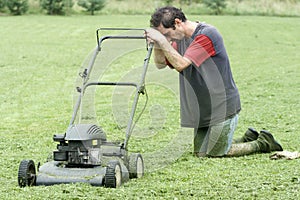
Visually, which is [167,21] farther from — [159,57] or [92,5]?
[92,5]

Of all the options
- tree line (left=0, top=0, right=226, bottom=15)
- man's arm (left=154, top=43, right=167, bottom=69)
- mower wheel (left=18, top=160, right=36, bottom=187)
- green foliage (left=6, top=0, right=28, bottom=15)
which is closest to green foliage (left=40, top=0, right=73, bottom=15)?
tree line (left=0, top=0, right=226, bottom=15)

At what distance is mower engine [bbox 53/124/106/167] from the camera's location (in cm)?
396

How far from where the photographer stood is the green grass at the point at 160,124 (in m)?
3.89

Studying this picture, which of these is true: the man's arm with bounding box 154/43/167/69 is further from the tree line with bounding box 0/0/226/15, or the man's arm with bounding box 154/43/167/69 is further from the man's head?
the tree line with bounding box 0/0/226/15

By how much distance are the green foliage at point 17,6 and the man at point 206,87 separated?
2439 centimetres

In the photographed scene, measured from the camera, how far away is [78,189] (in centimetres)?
378

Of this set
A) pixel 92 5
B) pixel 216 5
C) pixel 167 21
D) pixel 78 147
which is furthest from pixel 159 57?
pixel 216 5

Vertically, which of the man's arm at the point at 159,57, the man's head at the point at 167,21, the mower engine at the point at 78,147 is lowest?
the mower engine at the point at 78,147

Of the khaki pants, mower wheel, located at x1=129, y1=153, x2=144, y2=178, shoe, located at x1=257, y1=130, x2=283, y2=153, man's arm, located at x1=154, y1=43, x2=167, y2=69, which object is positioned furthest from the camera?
shoe, located at x1=257, y1=130, x2=283, y2=153

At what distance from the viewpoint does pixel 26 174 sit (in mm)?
3914

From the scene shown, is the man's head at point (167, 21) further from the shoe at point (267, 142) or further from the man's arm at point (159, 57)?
the shoe at point (267, 142)

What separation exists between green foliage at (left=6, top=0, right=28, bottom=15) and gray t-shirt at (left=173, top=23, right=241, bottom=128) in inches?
961

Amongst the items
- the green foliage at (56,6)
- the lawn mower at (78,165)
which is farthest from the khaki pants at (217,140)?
the green foliage at (56,6)

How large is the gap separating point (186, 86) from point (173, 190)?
1.42m
